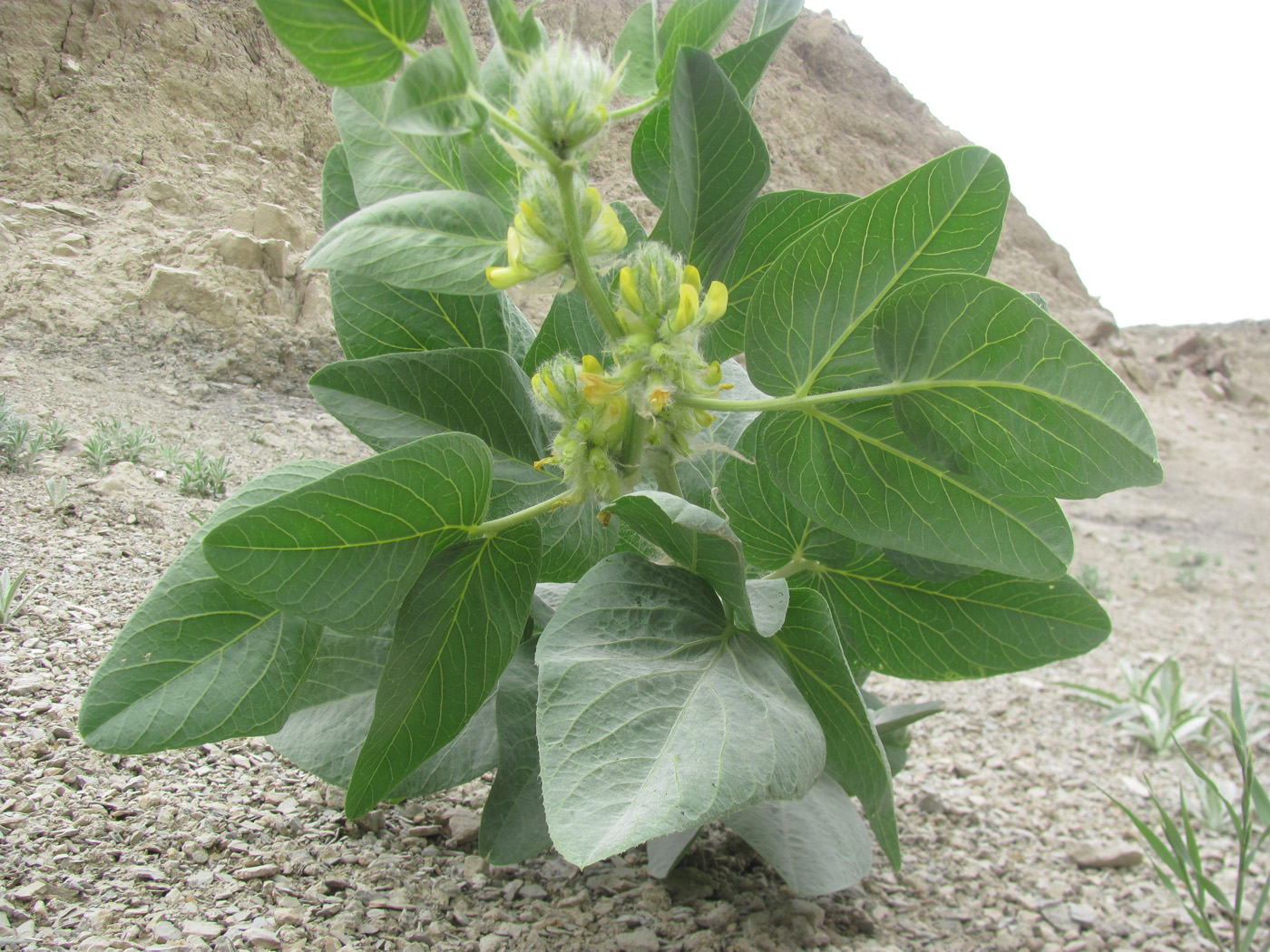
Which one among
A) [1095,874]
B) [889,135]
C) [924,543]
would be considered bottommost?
[1095,874]

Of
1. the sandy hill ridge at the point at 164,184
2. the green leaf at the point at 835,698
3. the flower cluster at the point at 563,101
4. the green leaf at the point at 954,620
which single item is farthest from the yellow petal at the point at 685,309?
the sandy hill ridge at the point at 164,184

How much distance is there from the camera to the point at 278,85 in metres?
2.81

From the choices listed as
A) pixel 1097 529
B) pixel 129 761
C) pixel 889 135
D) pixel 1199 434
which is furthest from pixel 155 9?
pixel 1199 434

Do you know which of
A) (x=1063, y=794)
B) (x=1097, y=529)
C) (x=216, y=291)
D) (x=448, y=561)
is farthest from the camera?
(x=1097, y=529)

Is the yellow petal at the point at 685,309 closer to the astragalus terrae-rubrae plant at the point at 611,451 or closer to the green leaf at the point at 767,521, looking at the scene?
the astragalus terrae-rubrae plant at the point at 611,451

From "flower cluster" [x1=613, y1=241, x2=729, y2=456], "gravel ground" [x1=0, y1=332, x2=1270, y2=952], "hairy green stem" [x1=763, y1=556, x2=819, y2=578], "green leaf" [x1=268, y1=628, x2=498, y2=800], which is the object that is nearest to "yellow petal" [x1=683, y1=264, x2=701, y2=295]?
"flower cluster" [x1=613, y1=241, x2=729, y2=456]

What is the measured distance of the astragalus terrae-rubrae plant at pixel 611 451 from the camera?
50 centimetres

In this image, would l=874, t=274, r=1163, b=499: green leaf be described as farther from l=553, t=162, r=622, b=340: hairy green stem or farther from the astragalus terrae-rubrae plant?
l=553, t=162, r=622, b=340: hairy green stem

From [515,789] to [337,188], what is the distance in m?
0.56

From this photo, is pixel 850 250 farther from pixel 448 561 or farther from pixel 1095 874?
pixel 1095 874

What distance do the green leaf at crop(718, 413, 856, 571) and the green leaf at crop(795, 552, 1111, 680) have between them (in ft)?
0.12

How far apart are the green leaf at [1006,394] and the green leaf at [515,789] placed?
391mm

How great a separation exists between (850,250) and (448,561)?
0.37 m

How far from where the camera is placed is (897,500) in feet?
2.06
